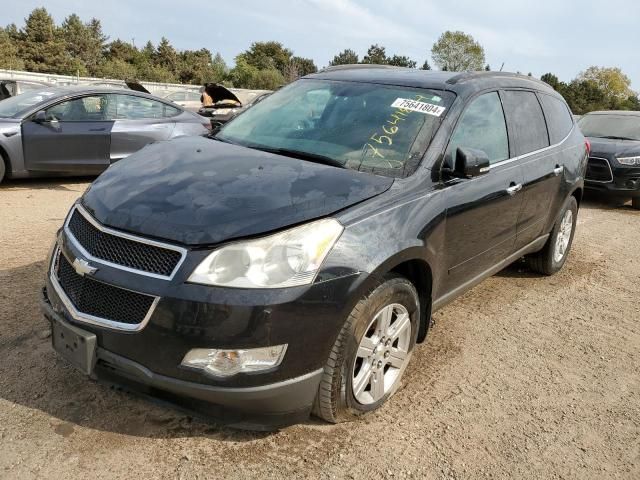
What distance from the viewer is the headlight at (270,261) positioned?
2260 mm

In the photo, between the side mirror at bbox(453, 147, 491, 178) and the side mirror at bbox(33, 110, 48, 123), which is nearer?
the side mirror at bbox(453, 147, 491, 178)

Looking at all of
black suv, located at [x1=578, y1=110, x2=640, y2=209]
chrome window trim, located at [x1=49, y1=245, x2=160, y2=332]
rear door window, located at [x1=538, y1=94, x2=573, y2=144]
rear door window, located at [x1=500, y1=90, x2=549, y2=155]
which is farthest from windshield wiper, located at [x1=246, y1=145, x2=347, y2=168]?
black suv, located at [x1=578, y1=110, x2=640, y2=209]

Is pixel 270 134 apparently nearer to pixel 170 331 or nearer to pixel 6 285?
pixel 170 331

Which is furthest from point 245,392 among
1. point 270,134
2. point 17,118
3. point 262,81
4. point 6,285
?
point 262,81

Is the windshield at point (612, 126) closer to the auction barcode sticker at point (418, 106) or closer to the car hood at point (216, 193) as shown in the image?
the auction barcode sticker at point (418, 106)

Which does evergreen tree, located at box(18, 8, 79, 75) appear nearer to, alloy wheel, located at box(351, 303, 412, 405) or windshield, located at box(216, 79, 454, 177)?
windshield, located at box(216, 79, 454, 177)

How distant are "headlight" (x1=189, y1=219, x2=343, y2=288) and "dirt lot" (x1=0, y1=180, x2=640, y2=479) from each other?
81cm

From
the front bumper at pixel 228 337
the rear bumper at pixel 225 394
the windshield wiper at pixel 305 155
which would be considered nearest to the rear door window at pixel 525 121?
the windshield wiper at pixel 305 155

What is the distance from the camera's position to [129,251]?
93.0 inches

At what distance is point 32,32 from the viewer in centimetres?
5894

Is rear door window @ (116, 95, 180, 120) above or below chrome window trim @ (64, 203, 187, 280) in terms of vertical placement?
below

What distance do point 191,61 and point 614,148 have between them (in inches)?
2775

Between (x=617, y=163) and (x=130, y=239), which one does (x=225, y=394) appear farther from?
(x=617, y=163)

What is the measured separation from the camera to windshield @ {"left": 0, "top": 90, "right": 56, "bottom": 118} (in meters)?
7.59
